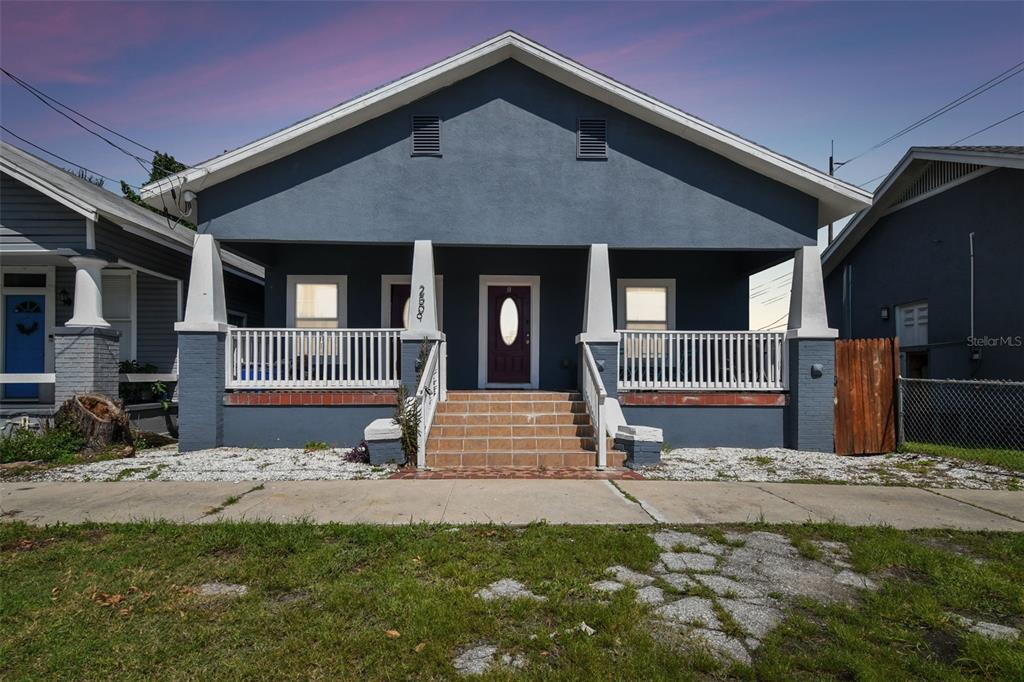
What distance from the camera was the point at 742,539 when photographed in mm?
4789

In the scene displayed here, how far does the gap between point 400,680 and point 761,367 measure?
Answer: 909 cm

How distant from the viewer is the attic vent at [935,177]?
1296 centimetres

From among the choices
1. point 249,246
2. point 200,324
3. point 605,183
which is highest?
point 605,183

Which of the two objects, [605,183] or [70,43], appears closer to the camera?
[605,183]

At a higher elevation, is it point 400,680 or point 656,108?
point 656,108

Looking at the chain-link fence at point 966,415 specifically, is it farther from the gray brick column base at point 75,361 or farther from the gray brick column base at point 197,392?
the gray brick column base at point 75,361

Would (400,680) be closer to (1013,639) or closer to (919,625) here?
(919,625)

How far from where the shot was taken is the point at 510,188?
33.3 ft

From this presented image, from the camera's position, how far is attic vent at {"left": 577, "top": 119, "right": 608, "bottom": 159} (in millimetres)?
10234

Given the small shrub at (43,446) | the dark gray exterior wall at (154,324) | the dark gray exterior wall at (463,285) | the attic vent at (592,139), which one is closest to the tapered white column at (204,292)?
the dark gray exterior wall at (463,285)

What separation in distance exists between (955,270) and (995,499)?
907cm

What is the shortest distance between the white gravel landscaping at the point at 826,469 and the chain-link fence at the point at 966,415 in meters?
2.73

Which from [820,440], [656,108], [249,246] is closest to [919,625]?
[820,440]

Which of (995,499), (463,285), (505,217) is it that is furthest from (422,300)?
(995,499)
